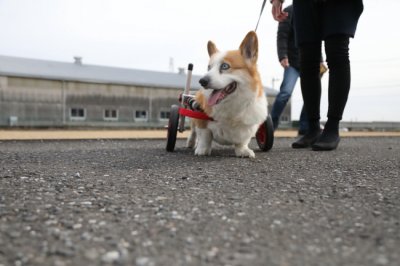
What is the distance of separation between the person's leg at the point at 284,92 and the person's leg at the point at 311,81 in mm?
1131

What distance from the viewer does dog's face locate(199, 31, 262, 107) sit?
9.25ft

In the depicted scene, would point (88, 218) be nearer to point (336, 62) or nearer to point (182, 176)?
point (182, 176)

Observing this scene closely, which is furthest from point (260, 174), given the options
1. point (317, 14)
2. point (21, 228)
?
point (317, 14)

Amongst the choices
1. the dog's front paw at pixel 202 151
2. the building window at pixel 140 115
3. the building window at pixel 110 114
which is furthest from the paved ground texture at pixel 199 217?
the building window at pixel 140 115

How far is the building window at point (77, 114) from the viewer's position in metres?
19.0

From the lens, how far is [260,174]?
2145 mm

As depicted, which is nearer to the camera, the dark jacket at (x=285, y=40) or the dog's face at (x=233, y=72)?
the dog's face at (x=233, y=72)

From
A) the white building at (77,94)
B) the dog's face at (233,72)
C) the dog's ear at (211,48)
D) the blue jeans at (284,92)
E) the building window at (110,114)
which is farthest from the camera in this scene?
the building window at (110,114)

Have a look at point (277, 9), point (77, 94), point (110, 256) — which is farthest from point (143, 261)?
point (77, 94)

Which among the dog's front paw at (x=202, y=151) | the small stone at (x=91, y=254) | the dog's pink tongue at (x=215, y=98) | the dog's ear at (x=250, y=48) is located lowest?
the small stone at (x=91, y=254)

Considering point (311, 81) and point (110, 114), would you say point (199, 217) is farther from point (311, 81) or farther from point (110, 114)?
point (110, 114)

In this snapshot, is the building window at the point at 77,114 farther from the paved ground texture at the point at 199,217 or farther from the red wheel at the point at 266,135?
the paved ground texture at the point at 199,217

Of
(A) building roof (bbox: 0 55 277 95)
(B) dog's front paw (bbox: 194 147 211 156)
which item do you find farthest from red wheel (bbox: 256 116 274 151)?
(A) building roof (bbox: 0 55 277 95)

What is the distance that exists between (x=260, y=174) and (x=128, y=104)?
61.9 feet
